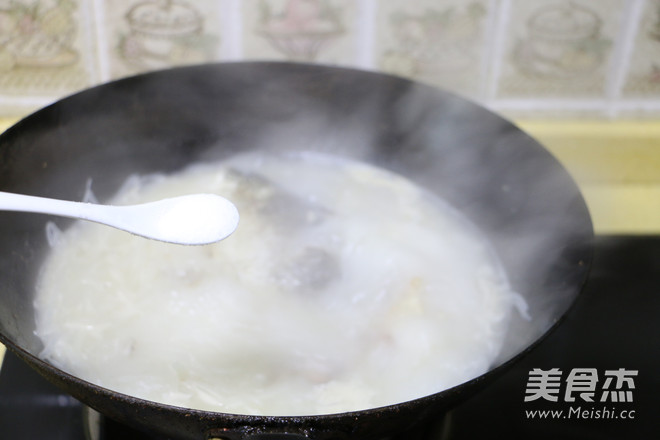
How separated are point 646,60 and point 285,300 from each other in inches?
39.0

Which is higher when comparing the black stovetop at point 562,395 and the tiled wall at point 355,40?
the tiled wall at point 355,40

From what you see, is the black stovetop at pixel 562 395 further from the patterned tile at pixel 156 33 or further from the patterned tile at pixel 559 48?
the patterned tile at pixel 156 33

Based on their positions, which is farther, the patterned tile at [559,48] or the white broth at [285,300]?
the patterned tile at [559,48]

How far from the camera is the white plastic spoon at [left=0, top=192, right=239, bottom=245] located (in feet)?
2.93

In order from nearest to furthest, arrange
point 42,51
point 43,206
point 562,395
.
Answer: point 43,206
point 562,395
point 42,51

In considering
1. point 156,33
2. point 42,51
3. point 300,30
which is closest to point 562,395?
point 300,30

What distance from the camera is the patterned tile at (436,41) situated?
1.40 meters

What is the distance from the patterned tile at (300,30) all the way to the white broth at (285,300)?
270 mm

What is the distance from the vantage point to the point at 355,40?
4.70 feet

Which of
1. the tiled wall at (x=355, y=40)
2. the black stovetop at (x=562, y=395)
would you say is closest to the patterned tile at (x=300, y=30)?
the tiled wall at (x=355, y=40)

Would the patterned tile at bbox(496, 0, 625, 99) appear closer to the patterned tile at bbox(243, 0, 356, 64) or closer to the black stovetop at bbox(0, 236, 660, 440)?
the patterned tile at bbox(243, 0, 356, 64)

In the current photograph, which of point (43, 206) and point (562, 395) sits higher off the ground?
point (43, 206)

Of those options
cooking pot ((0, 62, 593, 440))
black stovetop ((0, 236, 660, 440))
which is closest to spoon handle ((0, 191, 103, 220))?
cooking pot ((0, 62, 593, 440))

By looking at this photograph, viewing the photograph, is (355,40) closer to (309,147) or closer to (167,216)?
(309,147)
